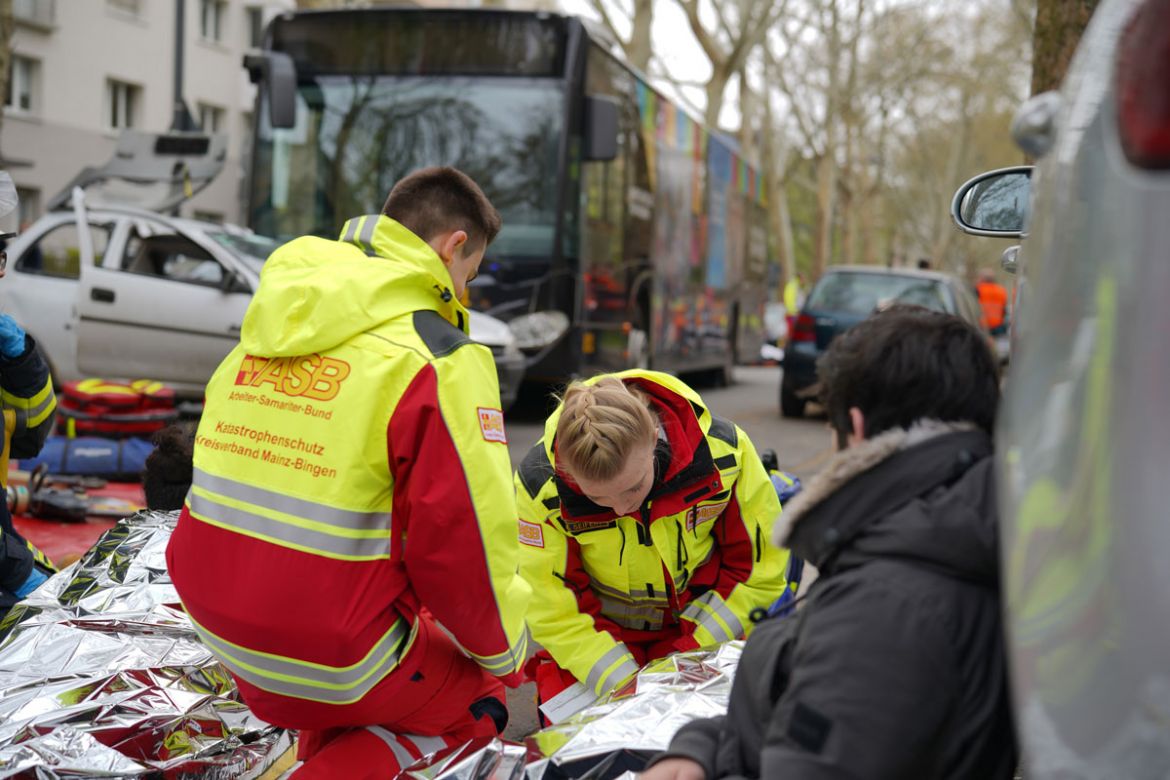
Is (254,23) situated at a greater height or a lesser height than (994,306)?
greater

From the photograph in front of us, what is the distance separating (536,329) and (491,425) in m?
7.98

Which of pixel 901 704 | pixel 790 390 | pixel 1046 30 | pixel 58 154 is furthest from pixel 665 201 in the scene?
pixel 58 154

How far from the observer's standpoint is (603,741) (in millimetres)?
2496

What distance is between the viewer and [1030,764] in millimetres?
1315

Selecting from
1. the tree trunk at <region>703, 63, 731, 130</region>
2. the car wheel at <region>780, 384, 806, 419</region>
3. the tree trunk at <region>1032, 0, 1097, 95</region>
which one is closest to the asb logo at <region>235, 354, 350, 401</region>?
the tree trunk at <region>1032, 0, 1097, 95</region>

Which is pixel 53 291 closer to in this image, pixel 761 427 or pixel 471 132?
pixel 471 132

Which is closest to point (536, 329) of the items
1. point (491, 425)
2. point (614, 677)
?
point (614, 677)

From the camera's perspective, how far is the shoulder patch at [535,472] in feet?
10.9

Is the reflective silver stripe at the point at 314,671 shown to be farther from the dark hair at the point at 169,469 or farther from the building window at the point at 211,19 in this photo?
the building window at the point at 211,19

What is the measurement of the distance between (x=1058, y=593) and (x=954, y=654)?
0.41 meters

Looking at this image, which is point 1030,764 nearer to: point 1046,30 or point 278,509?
point 278,509

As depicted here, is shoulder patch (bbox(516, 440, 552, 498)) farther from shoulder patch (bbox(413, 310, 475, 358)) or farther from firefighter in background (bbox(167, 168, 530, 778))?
shoulder patch (bbox(413, 310, 475, 358))

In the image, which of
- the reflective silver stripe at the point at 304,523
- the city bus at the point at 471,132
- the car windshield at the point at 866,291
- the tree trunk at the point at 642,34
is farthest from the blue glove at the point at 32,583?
the tree trunk at the point at 642,34

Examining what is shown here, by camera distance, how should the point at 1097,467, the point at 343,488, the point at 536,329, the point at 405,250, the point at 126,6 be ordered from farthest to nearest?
A: the point at 126,6 < the point at 536,329 < the point at 405,250 < the point at 343,488 < the point at 1097,467
